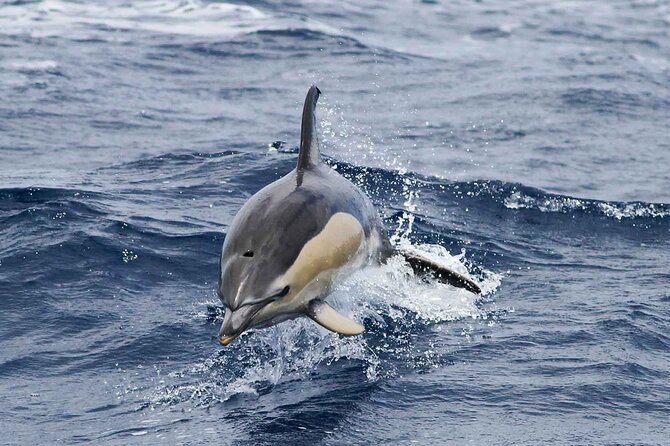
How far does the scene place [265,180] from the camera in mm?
14148

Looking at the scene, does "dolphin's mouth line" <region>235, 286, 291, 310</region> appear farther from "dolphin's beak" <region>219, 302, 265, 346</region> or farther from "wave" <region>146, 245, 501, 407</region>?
"wave" <region>146, 245, 501, 407</region>

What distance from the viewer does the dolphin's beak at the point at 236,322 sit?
279 inches

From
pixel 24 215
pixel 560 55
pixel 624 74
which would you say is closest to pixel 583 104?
pixel 624 74

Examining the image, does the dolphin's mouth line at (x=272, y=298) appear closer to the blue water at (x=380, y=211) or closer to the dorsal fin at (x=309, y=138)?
the blue water at (x=380, y=211)

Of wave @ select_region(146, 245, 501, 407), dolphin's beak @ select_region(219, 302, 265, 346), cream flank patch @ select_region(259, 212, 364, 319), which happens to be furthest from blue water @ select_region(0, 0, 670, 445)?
dolphin's beak @ select_region(219, 302, 265, 346)

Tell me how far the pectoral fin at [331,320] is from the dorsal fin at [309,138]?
1327mm

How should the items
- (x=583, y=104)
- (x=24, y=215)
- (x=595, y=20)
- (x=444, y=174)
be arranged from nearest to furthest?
(x=24, y=215) → (x=444, y=174) → (x=583, y=104) → (x=595, y=20)

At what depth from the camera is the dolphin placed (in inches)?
289

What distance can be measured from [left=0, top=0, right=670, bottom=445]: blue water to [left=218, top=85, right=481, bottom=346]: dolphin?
2.25 feet

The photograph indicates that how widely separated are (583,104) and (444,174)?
5647 mm

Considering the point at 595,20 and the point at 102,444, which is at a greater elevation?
the point at 595,20

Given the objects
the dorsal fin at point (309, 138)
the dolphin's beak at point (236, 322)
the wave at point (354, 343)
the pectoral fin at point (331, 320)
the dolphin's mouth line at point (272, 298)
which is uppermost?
the dorsal fin at point (309, 138)

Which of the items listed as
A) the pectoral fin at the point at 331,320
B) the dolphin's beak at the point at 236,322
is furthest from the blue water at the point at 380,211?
the dolphin's beak at the point at 236,322

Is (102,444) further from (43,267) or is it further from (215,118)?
(215,118)
